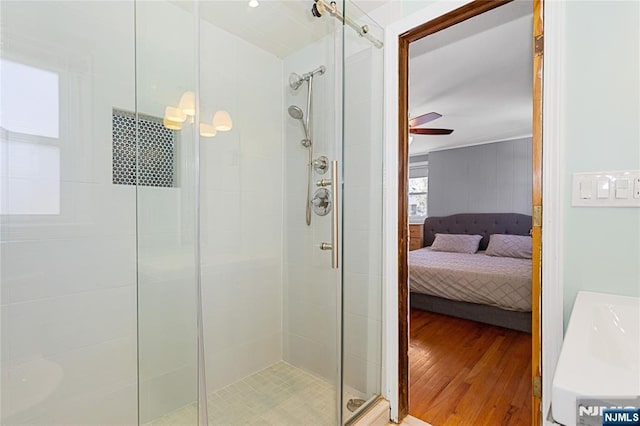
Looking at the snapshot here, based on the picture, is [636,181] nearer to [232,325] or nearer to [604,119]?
[604,119]

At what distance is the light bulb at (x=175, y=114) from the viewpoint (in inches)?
63.5

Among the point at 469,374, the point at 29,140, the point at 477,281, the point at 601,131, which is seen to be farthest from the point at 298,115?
the point at 477,281

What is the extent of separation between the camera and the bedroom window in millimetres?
6156

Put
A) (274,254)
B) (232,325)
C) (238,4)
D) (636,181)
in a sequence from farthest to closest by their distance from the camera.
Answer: (274,254)
(232,325)
(238,4)
(636,181)

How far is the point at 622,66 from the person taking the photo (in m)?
1.08

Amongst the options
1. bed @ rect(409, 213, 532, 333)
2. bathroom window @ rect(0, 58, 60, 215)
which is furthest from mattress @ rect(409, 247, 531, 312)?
bathroom window @ rect(0, 58, 60, 215)

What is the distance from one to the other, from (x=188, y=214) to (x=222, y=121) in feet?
1.95

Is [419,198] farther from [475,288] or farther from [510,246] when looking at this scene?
[475,288]

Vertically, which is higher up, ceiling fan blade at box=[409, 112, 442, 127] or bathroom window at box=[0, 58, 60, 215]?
ceiling fan blade at box=[409, 112, 442, 127]

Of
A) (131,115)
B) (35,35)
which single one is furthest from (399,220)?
(35,35)

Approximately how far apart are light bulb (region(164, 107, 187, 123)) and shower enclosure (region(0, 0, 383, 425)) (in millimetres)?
20

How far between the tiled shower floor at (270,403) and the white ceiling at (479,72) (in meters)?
2.38

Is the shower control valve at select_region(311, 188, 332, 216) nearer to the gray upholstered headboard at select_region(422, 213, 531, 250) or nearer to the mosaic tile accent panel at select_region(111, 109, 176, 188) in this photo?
the mosaic tile accent panel at select_region(111, 109, 176, 188)

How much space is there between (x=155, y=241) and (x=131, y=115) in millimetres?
630
